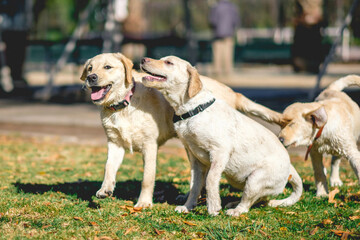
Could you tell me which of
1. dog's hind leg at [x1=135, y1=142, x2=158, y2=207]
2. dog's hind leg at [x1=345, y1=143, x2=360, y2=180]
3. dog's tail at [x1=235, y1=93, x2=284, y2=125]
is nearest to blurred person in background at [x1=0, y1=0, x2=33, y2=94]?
dog's hind leg at [x1=135, y1=142, x2=158, y2=207]

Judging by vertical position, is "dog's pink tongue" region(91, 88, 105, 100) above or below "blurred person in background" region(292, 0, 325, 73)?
above

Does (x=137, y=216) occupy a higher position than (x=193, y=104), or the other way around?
(x=193, y=104)

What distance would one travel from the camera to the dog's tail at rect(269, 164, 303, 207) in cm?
528

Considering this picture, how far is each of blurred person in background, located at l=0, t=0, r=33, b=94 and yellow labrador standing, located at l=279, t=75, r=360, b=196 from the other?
40.8ft

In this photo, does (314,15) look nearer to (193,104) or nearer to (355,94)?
(355,94)

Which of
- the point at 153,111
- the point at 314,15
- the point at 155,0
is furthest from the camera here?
the point at 155,0

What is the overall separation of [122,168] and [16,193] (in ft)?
6.84

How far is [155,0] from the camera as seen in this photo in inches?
2151

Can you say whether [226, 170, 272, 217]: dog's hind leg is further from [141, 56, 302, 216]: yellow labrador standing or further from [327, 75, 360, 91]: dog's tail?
[327, 75, 360, 91]: dog's tail

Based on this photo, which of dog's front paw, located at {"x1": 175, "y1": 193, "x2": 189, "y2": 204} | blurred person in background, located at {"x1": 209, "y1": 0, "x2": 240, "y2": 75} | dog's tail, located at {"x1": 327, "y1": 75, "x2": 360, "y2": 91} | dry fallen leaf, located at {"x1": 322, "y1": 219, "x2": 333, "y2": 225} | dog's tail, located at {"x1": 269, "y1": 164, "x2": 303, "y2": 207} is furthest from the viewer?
blurred person in background, located at {"x1": 209, "y1": 0, "x2": 240, "y2": 75}

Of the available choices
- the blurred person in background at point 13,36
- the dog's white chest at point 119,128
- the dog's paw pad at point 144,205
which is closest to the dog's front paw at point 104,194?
the dog's paw pad at point 144,205

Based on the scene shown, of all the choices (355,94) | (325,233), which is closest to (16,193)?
(325,233)

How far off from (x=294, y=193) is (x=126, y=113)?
1890mm

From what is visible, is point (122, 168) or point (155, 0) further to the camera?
point (155, 0)
